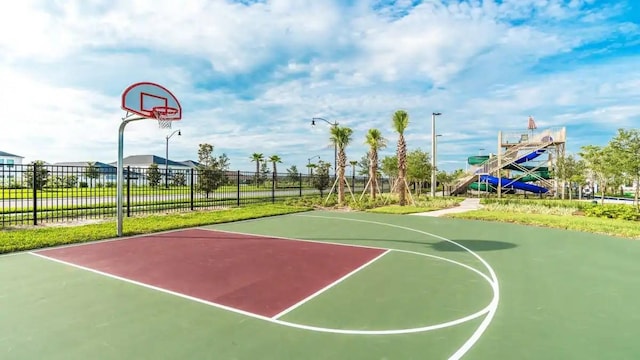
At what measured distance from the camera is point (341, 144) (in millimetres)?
21016

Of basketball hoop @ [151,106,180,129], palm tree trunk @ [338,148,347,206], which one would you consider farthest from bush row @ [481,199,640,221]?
basketball hoop @ [151,106,180,129]

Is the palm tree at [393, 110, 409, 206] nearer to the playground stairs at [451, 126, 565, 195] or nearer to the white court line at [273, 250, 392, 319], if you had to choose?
the white court line at [273, 250, 392, 319]

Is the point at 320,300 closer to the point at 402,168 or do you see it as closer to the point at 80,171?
the point at 80,171

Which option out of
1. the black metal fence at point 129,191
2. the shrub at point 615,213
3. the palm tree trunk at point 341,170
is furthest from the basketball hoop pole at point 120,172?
the shrub at point 615,213

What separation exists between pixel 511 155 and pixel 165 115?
1290 inches

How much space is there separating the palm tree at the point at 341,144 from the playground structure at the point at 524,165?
17.4 meters

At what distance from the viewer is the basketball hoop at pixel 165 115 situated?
413 inches

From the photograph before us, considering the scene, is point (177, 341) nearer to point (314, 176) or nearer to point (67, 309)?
point (67, 309)

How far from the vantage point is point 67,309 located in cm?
429

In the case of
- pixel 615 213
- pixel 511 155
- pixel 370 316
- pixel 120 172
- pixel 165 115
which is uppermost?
pixel 511 155

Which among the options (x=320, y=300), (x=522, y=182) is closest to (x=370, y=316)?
(x=320, y=300)

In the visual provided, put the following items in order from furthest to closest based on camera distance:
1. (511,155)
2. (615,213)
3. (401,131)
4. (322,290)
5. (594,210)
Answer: (511,155) < (401,131) < (594,210) < (615,213) < (322,290)

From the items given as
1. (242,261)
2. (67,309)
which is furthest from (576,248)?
(67,309)

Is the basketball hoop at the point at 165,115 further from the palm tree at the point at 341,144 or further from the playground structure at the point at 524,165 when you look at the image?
the playground structure at the point at 524,165
